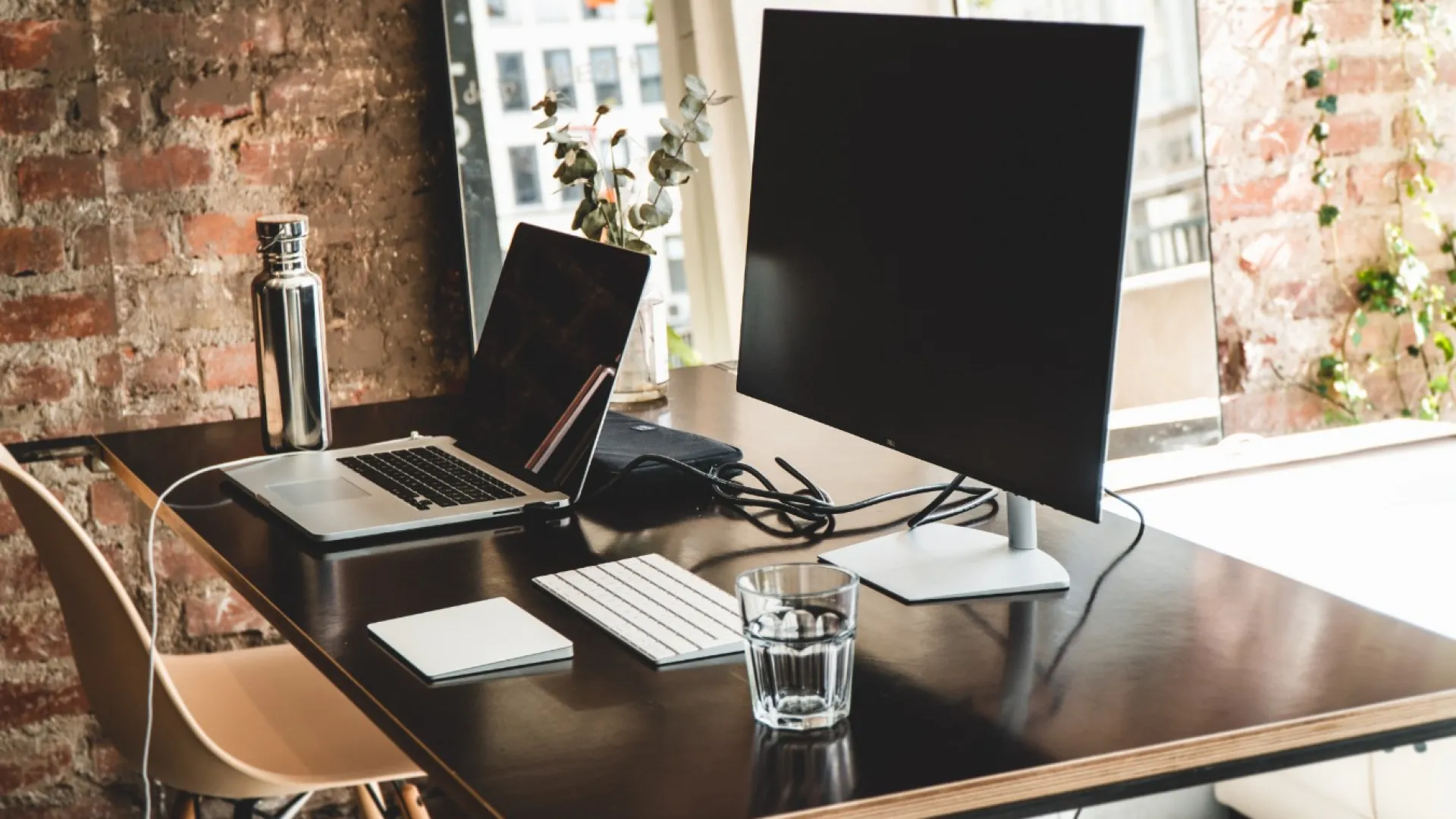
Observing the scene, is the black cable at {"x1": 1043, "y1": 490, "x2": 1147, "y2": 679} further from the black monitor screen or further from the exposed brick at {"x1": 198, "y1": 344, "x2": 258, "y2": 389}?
the exposed brick at {"x1": 198, "y1": 344, "x2": 258, "y2": 389}

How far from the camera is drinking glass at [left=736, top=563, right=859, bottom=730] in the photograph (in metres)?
0.99

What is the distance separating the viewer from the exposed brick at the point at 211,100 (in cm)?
246

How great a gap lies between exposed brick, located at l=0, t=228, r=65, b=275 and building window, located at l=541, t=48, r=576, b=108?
820 millimetres

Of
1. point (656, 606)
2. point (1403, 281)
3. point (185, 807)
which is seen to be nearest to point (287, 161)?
point (185, 807)

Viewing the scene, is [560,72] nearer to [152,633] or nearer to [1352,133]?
[152,633]

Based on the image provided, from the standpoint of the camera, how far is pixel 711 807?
0.89 metres

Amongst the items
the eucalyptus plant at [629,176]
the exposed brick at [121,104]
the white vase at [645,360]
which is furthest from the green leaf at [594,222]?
the exposed brick at [121,104]

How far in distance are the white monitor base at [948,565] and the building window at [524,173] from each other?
1349 mm

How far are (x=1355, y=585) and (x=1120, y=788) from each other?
1.58 metres

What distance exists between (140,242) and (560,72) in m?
0.74

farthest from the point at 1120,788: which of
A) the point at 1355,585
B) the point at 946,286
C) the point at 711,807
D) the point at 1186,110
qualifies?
the point at 1186,110

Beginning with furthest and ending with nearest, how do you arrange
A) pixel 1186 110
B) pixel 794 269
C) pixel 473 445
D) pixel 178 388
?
pixel 1186 110 → pixel 178 388 → pixel 473 445 → pixel 794 269

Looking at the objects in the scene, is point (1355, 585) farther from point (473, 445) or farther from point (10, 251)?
point (10, 251)

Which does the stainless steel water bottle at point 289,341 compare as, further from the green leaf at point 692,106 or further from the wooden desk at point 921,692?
the green leaf at point 692,106
